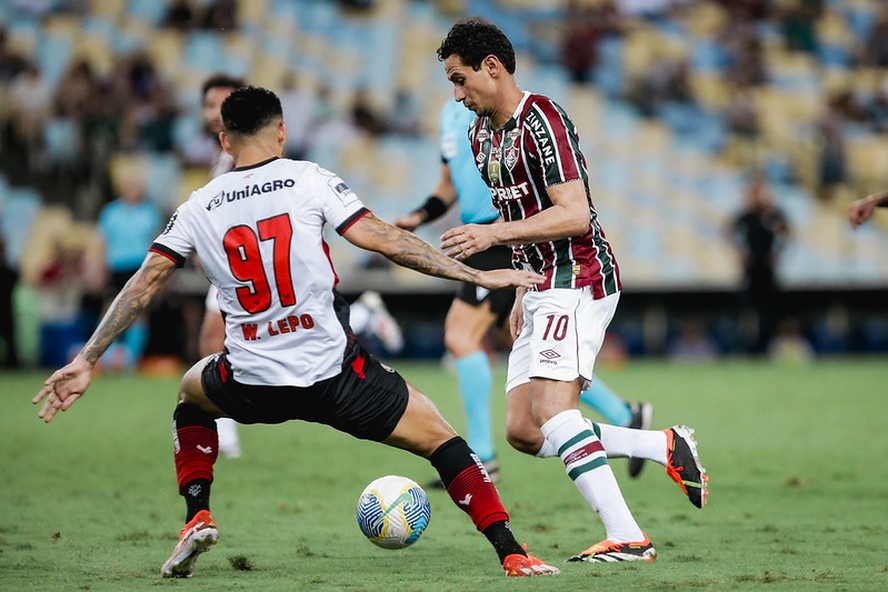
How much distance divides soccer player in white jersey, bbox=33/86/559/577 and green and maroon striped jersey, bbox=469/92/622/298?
2.22ft

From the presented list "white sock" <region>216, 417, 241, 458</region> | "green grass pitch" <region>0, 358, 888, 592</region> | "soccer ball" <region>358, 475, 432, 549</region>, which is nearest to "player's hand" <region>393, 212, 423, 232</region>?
"green grass pitch" <region>0, 358, 888, 592</region>

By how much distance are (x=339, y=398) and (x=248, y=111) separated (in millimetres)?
1277

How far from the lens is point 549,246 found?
6.22m

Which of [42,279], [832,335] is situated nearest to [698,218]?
[832,335]

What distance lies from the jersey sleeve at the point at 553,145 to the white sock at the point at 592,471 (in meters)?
1.06

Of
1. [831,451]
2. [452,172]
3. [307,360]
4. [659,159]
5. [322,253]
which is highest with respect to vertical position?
[659,159]

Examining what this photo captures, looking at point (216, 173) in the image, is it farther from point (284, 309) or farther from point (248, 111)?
point (284, 309)

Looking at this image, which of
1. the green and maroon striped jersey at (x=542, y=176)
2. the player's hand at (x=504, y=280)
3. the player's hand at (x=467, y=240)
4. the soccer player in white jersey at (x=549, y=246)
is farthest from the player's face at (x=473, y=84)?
the player's hand at (x=504, y=280)

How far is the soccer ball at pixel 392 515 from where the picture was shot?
6.05 m

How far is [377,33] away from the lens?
970 inches

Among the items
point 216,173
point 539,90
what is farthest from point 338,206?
point 539,90

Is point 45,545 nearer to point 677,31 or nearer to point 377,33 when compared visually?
point 377,33

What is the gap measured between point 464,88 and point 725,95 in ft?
64.5

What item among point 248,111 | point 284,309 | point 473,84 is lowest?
point 284,309
